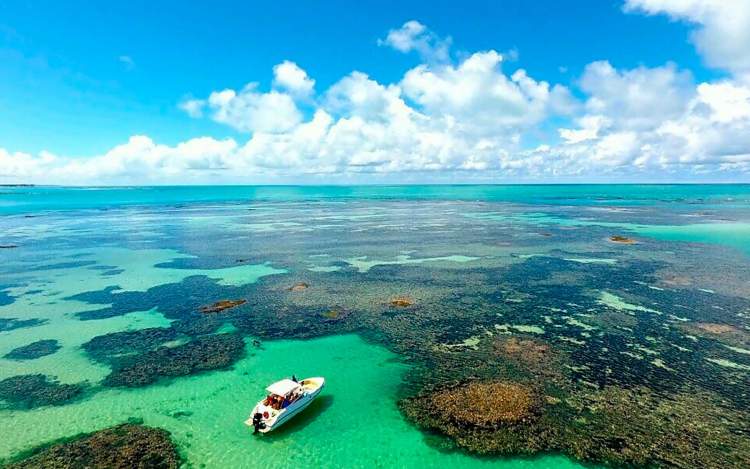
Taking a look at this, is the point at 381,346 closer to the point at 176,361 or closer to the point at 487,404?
the point at 487,404

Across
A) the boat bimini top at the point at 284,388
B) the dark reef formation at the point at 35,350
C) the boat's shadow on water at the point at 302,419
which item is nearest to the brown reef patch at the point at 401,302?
the boat's shadow on water at the point at 302,419

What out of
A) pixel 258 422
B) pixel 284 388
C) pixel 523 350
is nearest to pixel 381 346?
pixel 523 350

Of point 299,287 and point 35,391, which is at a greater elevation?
point 299,287

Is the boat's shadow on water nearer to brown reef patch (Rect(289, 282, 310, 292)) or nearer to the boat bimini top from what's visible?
the boat bimini top

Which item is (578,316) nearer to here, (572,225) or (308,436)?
(308,436)

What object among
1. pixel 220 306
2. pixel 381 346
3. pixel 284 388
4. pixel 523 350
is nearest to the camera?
pixel 284 388

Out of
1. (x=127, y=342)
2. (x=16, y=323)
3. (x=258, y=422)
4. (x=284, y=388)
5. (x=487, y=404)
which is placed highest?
(x=284, y=388)
